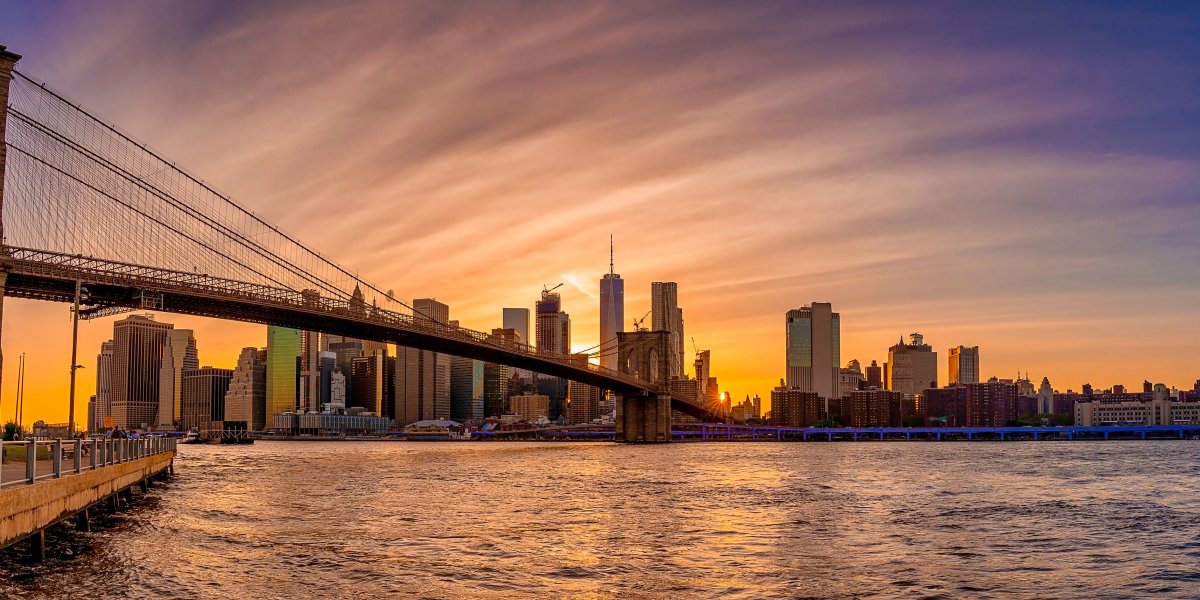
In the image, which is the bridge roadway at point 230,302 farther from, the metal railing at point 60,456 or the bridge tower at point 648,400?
the bridge tower at point 648,400

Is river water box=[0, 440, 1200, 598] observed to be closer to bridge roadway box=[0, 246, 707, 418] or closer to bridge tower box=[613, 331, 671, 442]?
bridge roadway box=[0, 246, 707, 418]

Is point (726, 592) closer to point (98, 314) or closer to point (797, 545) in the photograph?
point (797, 545)

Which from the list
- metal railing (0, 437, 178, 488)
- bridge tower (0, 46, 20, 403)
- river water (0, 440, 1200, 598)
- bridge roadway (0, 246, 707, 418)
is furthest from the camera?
bridge roadway (0, 246, 707, 418)

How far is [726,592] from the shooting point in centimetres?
1920

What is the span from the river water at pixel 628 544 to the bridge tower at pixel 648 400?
315 feet

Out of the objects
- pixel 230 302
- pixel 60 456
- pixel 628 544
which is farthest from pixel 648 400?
pixel 60 456

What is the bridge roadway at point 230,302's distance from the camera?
57.8 meters

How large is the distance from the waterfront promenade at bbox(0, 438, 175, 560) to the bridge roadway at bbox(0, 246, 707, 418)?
1334 cm

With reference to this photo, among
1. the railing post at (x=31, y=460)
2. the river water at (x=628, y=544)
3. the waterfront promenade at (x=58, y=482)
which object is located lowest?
the river water at (x=628, y=544)

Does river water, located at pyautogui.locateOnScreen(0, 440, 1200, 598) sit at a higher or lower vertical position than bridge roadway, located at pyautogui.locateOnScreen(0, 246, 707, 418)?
lower

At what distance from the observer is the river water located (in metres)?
19.7

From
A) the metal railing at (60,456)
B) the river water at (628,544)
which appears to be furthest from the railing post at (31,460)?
the river water at (628,544)

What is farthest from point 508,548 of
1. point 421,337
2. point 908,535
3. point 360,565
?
point 421,337

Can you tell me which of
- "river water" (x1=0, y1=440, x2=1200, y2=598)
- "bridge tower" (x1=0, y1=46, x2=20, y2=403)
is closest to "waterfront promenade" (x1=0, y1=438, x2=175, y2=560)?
"river water" (x1=0, y1=440, x2=1200, y2=598)
